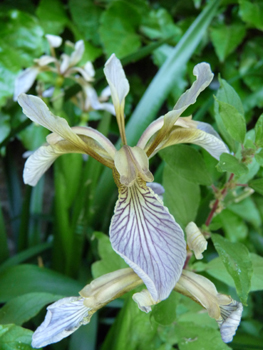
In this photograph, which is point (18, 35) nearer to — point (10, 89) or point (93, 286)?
point (10, 89)

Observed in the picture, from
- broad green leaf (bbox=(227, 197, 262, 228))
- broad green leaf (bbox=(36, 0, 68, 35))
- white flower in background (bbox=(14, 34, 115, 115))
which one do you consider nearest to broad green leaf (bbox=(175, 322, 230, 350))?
broad green leaf (bbox=(227, 197, 262, 228))

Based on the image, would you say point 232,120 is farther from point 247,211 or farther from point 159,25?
point 159,25

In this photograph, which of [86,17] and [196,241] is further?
[86,17]

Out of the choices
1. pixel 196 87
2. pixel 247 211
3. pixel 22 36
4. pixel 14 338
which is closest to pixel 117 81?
pixel 196 87

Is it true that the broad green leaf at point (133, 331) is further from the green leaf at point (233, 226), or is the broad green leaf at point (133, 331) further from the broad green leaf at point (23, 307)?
the green leaf at point (233, 226)

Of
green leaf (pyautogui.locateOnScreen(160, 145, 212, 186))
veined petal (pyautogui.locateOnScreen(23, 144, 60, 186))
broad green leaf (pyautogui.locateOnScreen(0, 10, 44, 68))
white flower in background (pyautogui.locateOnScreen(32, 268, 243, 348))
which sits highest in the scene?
broad green leaf (pyautogui.locateOnScreen(0, 10, 44, 68))

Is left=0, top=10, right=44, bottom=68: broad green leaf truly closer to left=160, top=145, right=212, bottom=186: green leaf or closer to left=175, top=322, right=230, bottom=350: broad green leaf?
left=160, top=145, right=212, bottom=186: green leaf

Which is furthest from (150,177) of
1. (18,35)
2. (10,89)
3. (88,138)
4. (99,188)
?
(18,35)
